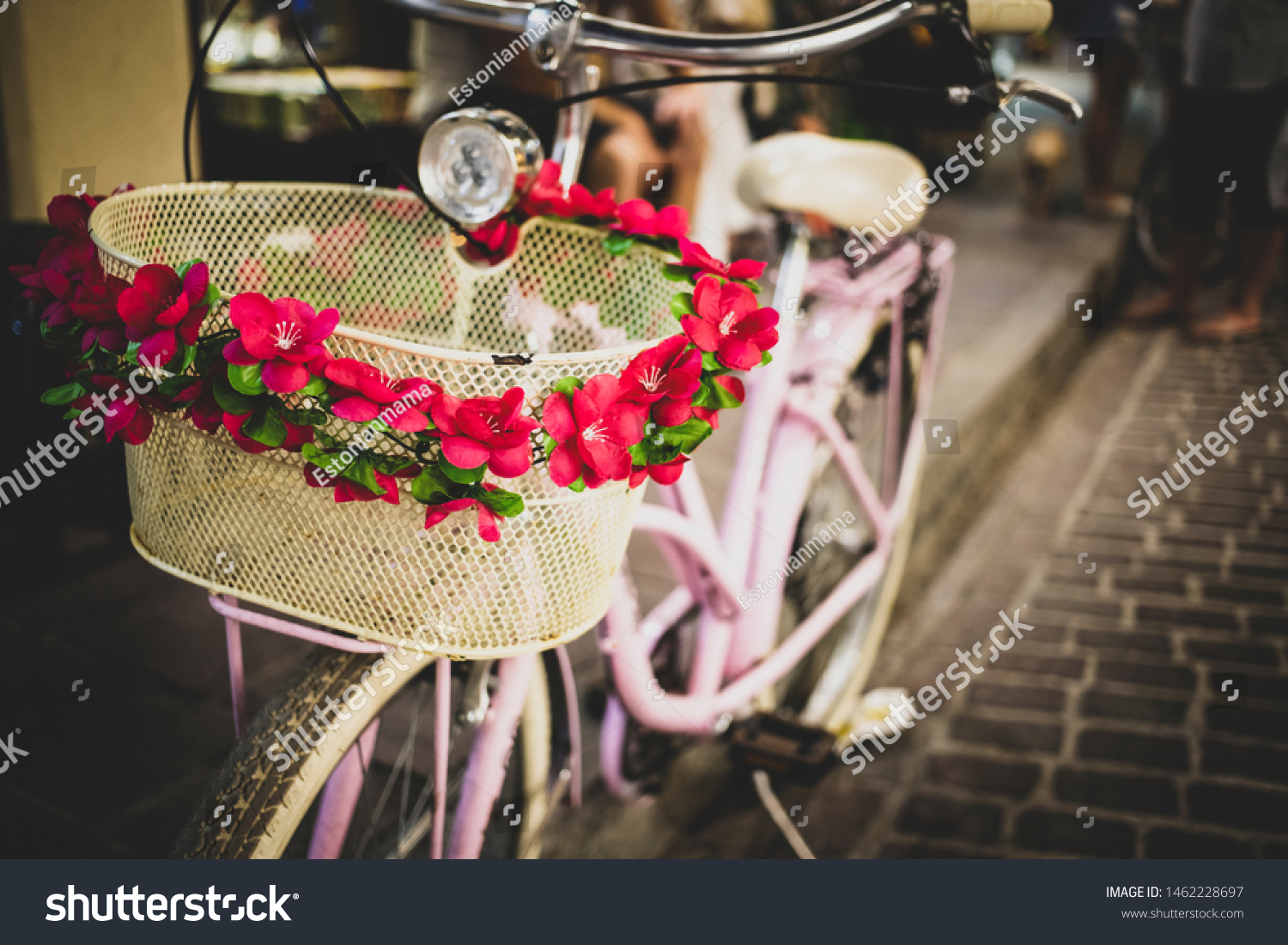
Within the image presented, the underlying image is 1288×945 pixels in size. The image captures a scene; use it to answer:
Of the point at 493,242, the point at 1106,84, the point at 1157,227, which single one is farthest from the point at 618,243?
the point at 1106,84

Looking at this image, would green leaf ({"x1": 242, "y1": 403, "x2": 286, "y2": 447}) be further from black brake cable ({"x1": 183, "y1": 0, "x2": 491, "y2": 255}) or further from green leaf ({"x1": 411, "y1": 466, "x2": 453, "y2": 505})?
black brake cable ({"x1": 183, "y1": 0, "x2": 491, "y2": 255})

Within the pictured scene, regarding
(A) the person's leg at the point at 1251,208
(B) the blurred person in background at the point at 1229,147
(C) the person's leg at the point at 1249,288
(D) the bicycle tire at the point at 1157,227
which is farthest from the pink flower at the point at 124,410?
(D) the bicycle tire at the point at 1157,227

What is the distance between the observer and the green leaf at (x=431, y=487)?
3.16 feet

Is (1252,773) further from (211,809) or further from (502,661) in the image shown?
(211,809)

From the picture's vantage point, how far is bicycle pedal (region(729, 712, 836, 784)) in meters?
2.14

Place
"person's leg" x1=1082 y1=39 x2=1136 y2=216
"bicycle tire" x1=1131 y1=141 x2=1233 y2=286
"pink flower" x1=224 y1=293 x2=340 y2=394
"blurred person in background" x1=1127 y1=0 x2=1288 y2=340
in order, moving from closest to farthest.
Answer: "pink flower" x1=224 y1=293 x2=340 y2=394 → "blurred person in background" x1=1127 y1=0 x2=1288 y2=340 → "bicycle tire" x1=1131 y1=141 x2=1233 y2=286 → "person's leg" x1=1082 y1=39 x2=1136 y2=216

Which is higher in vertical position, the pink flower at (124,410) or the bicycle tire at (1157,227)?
the bicycle tire at (1157,227)

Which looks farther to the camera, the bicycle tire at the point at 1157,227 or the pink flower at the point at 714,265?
the bicycle tire at the point at 1157,227

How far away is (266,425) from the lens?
0.95 metres

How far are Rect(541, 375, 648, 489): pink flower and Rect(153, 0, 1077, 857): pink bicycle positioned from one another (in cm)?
15

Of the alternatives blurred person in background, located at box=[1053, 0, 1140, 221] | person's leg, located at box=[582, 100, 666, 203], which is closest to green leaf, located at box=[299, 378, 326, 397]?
person's leg, located at box=[582, 100, 666, 203]

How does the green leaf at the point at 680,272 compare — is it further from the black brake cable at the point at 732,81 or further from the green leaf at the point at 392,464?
the green leaf at the point at 392,464

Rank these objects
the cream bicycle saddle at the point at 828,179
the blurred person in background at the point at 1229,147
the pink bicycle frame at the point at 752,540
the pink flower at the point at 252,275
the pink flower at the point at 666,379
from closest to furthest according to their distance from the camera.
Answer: the pink flower at the point at 666,379 → the pink flower at the point at 252,275 → the pink bicycle frame at the point at 752,540 → the cream bicycle saddle at the point at 828,179 → the blurred person in background at the point at 1229,147

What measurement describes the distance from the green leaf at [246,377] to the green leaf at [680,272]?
59cm
